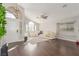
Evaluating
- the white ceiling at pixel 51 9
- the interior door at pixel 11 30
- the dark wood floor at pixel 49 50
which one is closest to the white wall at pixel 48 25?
the white ceiling at pixel 51 9

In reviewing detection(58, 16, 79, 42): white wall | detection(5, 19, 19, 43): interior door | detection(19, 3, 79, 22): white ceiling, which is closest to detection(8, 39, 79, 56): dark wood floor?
detection(58, 16, 79, 42): white wall

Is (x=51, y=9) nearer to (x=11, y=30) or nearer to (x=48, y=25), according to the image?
(x=48, y=25)

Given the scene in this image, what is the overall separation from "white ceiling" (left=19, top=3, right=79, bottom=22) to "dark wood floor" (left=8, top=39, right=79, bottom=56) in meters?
0.46

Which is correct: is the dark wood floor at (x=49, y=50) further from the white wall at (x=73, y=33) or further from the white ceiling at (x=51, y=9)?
the white ceiling at (x=51, y=9)

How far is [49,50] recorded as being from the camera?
143 inches

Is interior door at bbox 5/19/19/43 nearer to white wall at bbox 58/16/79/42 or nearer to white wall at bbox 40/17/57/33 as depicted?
white wall at bbox 40/17/57/33

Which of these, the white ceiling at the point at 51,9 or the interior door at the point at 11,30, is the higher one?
the white ceiling at the point at 51,9

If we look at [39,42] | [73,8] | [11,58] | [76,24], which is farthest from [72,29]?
[11,58]

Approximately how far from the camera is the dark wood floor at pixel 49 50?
3635mm

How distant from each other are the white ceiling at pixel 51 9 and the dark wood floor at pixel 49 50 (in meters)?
0.46

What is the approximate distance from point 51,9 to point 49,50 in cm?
71

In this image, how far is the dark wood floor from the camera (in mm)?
3635

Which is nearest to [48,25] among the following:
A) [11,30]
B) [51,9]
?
[51,9]

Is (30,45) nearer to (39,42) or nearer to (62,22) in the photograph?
(39,42)
